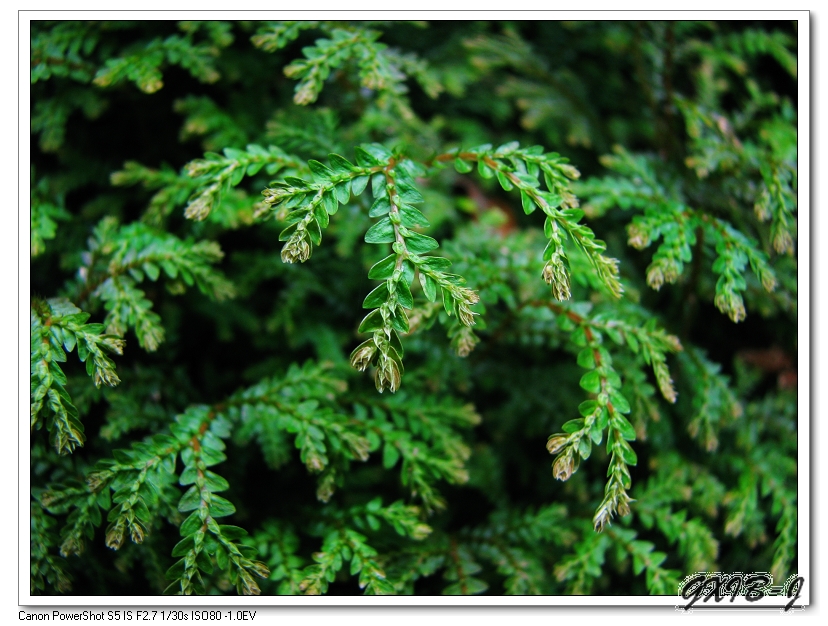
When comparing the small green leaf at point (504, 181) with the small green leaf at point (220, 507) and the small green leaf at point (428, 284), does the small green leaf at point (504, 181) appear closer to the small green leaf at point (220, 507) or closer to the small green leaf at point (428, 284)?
the small green leaf at point (428, 284)

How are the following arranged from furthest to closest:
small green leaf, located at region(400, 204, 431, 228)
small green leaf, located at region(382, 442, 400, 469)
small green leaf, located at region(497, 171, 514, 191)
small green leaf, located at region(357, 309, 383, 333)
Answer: small green leaf, located at region(382, 442, 400, 469), small green leaf, located at region(497, 171, 514, 191), small green leaf, located at region(400, 204, 431, 228), small green leaf, located at region(357, 309, 383, 333)

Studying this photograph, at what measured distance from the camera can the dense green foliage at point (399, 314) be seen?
1.25 m

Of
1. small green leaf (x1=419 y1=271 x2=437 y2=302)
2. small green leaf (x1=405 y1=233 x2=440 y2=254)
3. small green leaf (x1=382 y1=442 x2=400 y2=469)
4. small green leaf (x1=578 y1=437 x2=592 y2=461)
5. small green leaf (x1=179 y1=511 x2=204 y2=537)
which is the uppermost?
small green leaf (x1=405 y1=233 x2=440 y2=254)

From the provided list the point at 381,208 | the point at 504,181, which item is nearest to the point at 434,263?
the point at 381,208

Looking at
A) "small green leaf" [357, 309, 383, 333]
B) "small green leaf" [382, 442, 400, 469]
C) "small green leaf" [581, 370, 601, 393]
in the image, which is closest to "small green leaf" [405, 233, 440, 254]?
"small green leaf" [357, 309, 383, 333]

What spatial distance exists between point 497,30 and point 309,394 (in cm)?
167

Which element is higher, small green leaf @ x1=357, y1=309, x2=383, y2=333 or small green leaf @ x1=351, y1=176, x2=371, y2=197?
small green leaf @ x1=351, y1=176, x2=371, y2=197

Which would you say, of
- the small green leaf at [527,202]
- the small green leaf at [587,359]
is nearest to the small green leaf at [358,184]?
the small green leaf at [527,202]

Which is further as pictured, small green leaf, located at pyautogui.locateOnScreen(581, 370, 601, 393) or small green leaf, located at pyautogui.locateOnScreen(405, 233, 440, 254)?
small green leaf, located at pyautogui.locateOnScreen(581, 370, 601, 393)

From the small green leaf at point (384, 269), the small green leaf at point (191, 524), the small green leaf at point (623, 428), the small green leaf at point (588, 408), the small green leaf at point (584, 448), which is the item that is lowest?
the small green leaf at point (191, 524)

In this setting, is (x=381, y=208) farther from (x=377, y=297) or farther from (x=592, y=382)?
(x=592, y=382)

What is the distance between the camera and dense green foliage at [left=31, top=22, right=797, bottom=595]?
125cm

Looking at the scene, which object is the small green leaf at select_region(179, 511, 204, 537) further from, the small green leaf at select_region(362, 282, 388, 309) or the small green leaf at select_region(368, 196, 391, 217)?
the small green leaf at select_region(368, 196, 391, 217)
